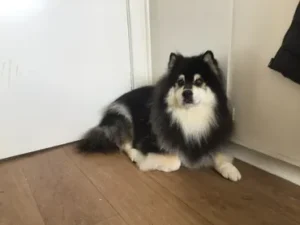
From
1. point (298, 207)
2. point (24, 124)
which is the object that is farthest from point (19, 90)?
point (298, 207)

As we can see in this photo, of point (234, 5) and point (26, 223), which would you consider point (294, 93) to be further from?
point (26, 223)

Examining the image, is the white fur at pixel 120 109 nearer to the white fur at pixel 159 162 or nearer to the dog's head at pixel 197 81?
the white fur at pixel 159 162

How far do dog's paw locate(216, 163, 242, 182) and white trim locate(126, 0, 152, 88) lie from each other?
3.16 feet

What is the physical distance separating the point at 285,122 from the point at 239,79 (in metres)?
0.33

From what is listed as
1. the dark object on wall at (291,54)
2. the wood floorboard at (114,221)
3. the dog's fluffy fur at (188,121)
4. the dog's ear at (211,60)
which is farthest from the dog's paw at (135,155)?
the dark object on wall at (291,54)

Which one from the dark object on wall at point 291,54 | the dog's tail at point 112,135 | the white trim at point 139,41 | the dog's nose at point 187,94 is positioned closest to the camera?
the dark object on wall at point 291,54

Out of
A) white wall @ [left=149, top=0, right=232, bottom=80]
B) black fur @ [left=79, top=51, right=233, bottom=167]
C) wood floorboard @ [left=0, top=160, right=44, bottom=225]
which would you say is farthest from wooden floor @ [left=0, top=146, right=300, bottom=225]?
white wall @ [left=149, top=0, right=232, bottom=80]

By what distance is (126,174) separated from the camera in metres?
1.76

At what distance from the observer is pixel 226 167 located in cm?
167

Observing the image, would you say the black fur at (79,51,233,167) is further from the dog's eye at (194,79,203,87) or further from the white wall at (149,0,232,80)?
the white wall at (149,0,232,80)

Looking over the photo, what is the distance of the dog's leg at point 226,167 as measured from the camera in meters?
1.62

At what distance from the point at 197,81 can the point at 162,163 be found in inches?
18.9

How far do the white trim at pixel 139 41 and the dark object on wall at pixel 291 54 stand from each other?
44.2 inches

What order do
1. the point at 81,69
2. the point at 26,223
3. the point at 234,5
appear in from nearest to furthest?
the point at 26,223, the point at 234,5, the point at 81,69
